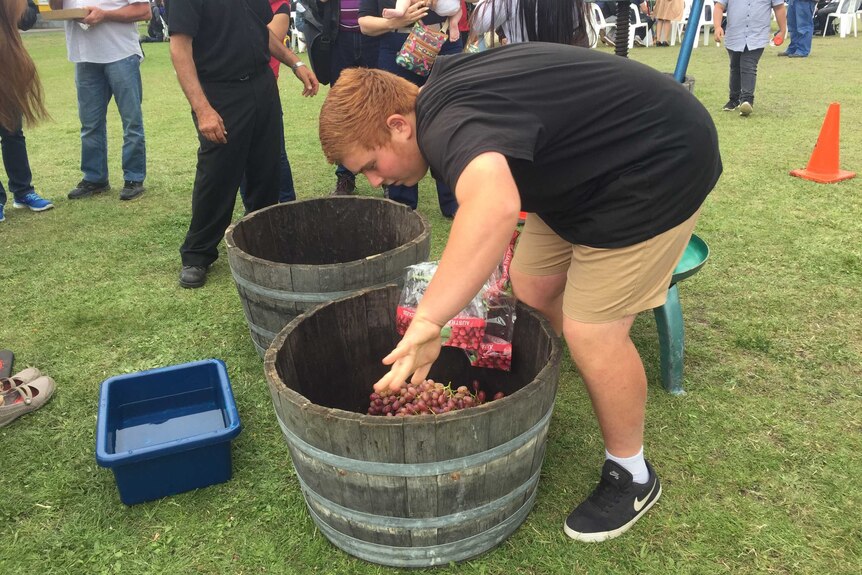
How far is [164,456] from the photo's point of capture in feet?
7.47

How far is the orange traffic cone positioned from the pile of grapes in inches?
176

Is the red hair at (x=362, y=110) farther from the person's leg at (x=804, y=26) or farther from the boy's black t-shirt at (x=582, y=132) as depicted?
the person's leg at (x=804, y=26)

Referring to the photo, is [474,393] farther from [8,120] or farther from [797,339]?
[8,120]

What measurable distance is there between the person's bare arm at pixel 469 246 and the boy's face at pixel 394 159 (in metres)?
0.39

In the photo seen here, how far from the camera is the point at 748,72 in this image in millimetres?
7918

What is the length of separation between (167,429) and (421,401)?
45.8 inches

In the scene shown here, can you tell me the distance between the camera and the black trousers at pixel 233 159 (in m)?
3.87

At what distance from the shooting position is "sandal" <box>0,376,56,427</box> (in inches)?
111

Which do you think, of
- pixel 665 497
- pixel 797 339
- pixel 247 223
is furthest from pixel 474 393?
pixel 797 339

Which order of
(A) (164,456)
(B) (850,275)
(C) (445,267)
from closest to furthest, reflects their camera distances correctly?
1. (C) (445,267)
2. (A) (164,456)
3. (B) (850,275)

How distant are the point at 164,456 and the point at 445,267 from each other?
4.49 feet

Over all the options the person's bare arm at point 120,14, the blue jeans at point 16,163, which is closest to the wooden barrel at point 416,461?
the person's bare arm at point 120,14

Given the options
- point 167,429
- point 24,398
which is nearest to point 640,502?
point 167,429

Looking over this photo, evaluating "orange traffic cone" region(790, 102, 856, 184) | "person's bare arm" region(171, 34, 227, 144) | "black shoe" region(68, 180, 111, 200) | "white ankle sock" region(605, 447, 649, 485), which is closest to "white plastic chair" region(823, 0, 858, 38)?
"orange traffic cone" region(790, 102, 856, 184)
